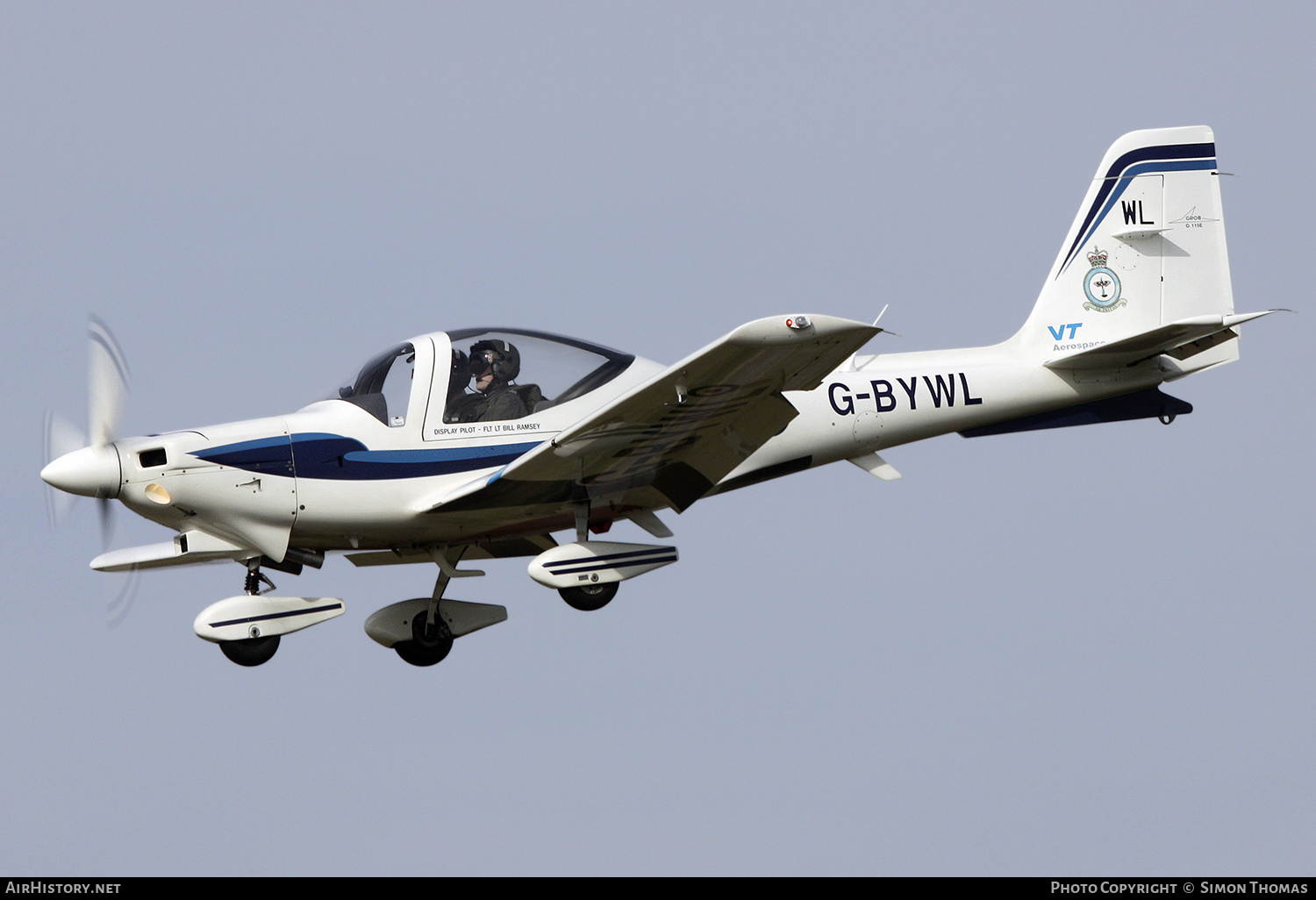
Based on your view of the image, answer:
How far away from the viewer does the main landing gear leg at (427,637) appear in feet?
43.0

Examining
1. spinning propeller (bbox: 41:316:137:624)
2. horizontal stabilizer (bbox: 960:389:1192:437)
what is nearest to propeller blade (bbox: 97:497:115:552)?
spinning propeller (bbox: 41:316:137:624)

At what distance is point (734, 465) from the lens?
40.7ft

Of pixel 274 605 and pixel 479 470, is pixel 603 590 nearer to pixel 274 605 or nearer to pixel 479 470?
pixel 479 470

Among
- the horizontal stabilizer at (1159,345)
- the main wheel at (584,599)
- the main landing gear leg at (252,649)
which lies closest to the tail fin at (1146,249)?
the horizontal stabilizer at (1159,345)

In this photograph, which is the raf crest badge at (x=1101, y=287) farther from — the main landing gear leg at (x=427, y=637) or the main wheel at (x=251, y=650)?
the main wheel at (x=251, y=650)

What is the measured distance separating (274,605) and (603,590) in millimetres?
2817

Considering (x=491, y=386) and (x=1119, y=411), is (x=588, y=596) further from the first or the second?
(x=1119, y=411)

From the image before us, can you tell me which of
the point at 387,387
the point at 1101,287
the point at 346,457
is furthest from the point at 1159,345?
the point at 346,457

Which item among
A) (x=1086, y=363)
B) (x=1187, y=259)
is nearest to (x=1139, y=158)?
(x=1187, y=259)

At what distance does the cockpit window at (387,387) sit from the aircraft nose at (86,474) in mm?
1756

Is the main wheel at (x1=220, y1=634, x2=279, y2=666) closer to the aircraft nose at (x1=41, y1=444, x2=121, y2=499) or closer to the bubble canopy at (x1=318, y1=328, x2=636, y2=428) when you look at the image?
the aircraft nose at (x1=41, y1=444, x2=121, y2=499)

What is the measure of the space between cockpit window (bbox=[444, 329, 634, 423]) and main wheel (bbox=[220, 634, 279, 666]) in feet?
6.62

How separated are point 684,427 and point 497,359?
160 cm
